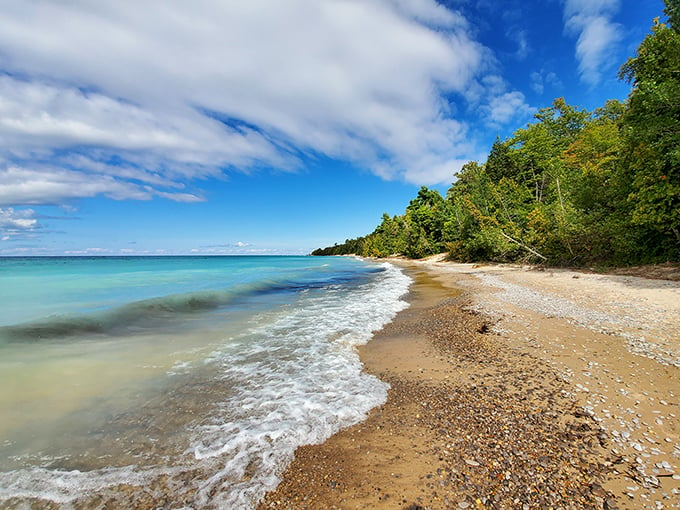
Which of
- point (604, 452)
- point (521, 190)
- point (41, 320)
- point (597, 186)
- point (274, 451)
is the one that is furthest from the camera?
point (521, 190)

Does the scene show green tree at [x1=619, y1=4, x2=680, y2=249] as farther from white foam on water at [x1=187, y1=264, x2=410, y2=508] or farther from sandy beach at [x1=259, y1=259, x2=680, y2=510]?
white foam on water at [x1=187, y1=264, x2=410, y2=508]

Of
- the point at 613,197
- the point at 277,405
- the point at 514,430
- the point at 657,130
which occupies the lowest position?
the point at 277,405

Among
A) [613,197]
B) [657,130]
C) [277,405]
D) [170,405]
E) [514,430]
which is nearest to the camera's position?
[514,430]

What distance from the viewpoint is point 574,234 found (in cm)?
2031

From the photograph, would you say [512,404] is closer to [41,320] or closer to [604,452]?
[604,452]

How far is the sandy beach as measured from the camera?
2.54 meters

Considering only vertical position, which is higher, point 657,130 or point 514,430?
point 657,130

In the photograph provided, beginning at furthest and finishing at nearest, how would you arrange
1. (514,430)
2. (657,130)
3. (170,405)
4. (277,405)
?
(657,130) → (170,405) → (277,405) → (514,430)

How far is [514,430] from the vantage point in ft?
10.9

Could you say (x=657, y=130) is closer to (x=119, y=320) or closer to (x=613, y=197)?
(x=613, y=197)

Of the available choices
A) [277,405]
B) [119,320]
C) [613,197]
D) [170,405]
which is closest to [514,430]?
[277,405]

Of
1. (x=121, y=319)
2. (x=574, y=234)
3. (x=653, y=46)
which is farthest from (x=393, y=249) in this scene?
(x=121, y=319)

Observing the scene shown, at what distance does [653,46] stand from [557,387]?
18820 mm

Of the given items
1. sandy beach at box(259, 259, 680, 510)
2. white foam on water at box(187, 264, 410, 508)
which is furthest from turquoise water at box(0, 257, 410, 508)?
sandy beach at box(259, 259, 680, 510)
